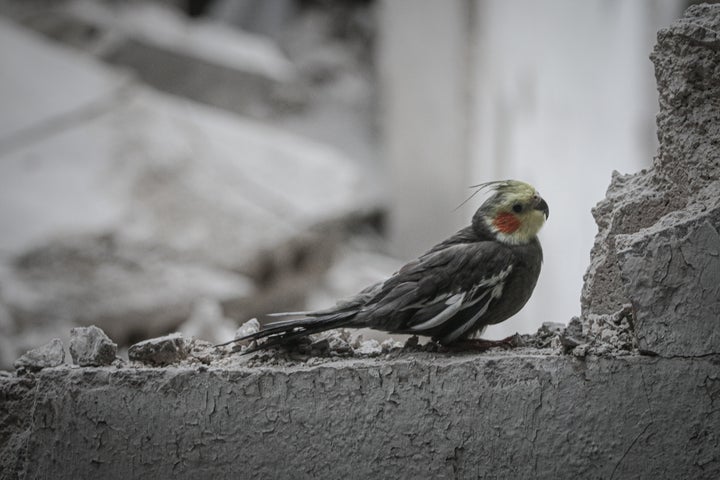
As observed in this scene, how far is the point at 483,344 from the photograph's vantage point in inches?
54.5

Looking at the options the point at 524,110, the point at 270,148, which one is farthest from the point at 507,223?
the point at 270,148

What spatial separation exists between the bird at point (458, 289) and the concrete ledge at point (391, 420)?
67 millimetres

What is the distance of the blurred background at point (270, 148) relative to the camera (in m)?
3.46

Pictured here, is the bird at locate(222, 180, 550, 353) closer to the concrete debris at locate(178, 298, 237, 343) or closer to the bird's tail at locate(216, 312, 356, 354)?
the bird's tail at locate(216, 312, 356, 354)

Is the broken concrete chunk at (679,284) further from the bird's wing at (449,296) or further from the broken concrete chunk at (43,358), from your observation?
the broken concrete chunk at (43,358)

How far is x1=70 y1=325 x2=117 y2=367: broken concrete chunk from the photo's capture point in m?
1.39

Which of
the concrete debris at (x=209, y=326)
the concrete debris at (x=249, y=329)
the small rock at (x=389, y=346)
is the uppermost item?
the concrete debris at (x=209, y=326)

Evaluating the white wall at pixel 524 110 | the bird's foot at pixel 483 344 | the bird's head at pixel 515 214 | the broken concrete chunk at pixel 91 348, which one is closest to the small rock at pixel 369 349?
the bird's foot at pixel 483 344

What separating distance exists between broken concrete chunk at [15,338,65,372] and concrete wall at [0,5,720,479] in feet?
0.42

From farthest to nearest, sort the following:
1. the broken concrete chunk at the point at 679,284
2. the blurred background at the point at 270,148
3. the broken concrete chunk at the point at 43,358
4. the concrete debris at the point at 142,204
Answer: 1. the concrete debris at the point at 142,204
2. the blurred background at the point at 270,148
3. the broken concrete chunk at the point at 43,358
4. the broken concrete chunk at the point at 679,284

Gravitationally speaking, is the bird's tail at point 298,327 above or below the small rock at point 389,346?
above

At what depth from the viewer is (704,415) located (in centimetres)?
121

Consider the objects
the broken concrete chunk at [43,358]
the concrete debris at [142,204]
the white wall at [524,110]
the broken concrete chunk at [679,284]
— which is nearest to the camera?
the broken concrete chunk at [679,284]

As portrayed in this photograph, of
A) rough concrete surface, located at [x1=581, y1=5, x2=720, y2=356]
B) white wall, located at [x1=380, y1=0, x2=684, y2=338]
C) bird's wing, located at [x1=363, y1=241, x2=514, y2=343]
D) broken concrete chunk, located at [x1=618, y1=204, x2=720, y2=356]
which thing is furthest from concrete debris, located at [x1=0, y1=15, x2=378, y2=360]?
broken concrete chunk, located at [x1=618, y1=204, x2=720, y2=356]
